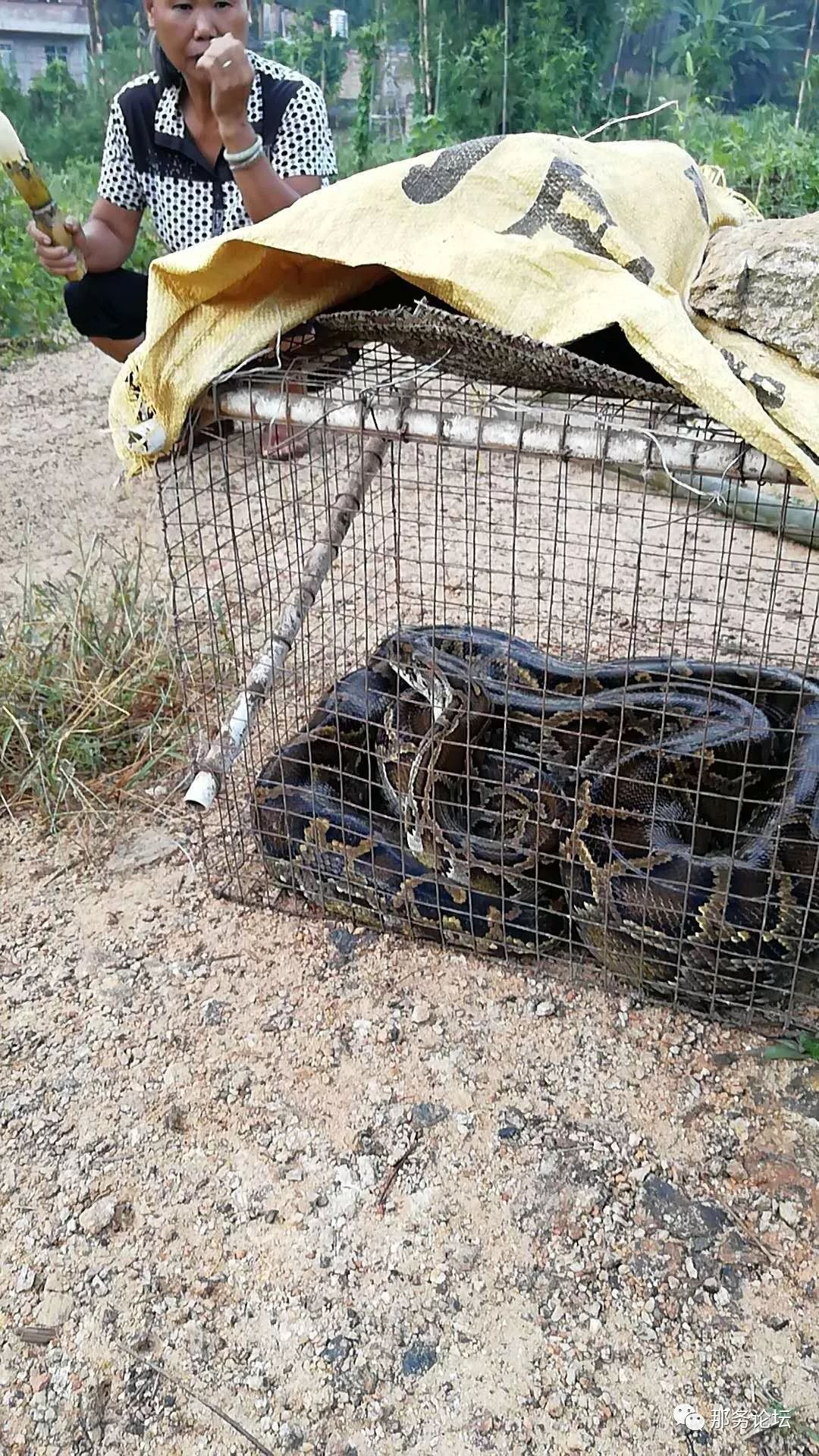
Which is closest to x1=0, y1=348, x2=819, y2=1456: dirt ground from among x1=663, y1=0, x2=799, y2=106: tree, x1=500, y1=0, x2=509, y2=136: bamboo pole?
x1=500, y1=0, x2=509, y2=136: bamboo pole

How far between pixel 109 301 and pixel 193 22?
1356 mm

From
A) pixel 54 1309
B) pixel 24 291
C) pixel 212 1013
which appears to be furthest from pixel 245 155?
pixel 24 291

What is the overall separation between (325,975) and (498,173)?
1741 millimetres

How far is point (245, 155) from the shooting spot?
120 inches

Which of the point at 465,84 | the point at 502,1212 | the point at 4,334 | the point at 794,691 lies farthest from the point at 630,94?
the point at 502,1212

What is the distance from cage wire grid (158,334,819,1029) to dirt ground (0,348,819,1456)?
199 mm

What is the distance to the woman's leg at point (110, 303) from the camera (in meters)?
4.64

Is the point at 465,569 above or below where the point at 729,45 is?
below

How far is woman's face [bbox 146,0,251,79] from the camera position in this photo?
3.55 meters

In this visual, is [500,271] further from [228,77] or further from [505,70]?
[505,70]

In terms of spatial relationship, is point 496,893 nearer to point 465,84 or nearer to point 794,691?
point 794,691

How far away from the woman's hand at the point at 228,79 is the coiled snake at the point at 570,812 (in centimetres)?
146

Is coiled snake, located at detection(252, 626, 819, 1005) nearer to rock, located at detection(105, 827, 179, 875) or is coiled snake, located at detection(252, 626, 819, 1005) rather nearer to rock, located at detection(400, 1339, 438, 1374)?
rock, located at detection(105, 827, 179, 875)

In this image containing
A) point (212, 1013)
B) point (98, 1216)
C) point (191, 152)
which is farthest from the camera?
point (191, 152)
